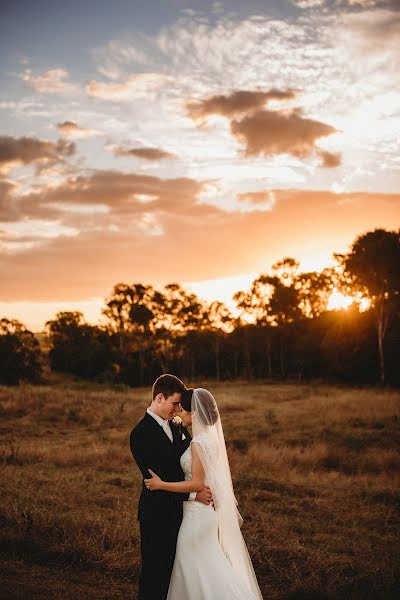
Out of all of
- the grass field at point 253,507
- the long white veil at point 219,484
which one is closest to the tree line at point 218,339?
the grass field at point 253,507

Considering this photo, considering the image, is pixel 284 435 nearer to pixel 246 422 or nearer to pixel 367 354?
pixel 246 422

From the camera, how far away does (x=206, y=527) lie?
4.79m

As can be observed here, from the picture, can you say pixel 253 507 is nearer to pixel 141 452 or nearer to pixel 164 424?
pixel 164 424

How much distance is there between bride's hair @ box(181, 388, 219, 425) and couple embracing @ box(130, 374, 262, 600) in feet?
0.07

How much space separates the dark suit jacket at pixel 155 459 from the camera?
4680 mm

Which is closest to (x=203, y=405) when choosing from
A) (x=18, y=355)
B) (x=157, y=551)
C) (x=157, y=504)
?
(x=157, y=504)

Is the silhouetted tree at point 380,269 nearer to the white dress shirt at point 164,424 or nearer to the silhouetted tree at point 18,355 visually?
the silhouetted tree at point 18,355

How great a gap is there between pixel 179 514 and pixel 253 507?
16.1 ft

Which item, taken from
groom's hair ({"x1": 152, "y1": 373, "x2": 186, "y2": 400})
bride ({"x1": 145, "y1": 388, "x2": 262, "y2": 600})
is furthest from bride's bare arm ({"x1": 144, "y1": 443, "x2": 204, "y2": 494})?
groom's hair ({"x1": 152, "y1": 373, "x2": 186, "y2": 400})

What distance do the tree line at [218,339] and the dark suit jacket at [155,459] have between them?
35704mm

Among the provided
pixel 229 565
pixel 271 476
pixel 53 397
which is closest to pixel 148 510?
pixel 229 565

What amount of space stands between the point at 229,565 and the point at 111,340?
53172 mm

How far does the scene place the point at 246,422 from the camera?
1989cm

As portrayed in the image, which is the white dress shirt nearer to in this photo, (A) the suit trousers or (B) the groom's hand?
(B) the groom's hand
